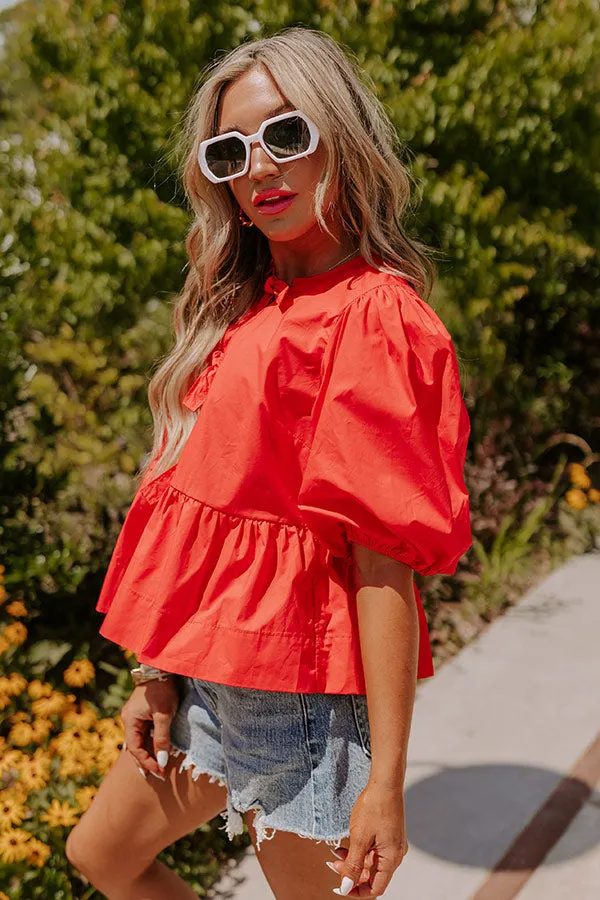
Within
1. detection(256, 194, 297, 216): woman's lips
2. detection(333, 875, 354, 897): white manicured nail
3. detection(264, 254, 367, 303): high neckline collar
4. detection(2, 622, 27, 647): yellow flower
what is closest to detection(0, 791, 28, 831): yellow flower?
detection(2, 622, 27, 647): yellow flower

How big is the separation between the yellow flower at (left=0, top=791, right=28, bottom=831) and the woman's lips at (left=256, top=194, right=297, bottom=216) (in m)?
1.52

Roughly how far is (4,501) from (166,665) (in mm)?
1901

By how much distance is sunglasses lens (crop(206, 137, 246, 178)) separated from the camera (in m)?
1.36

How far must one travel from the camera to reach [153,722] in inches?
62.5

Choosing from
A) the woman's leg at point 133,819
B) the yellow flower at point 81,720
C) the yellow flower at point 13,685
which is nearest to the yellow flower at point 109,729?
the yellow flower at point 81,720

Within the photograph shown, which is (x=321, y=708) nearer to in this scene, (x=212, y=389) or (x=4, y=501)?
(x=212, y=389)

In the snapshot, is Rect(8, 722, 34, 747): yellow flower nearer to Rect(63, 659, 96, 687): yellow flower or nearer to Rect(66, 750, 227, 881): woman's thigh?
Rect(63, 659, 96, 687): yellow flower

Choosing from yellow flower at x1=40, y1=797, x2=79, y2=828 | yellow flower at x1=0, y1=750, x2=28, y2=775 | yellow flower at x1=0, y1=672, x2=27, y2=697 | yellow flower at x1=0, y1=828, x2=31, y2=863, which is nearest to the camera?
yellow flower at x1=0, y1=828, x2=31, y2=863

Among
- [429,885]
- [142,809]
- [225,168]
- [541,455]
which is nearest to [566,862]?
[429,885]

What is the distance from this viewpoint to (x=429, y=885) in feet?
7.50

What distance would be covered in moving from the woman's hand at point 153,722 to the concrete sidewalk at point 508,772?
3.20ft

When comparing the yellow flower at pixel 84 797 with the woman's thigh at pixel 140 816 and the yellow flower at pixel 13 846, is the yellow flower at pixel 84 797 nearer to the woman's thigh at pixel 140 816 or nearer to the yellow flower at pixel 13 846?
the yellow flower at pixel 13 846

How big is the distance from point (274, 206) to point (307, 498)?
47 cm

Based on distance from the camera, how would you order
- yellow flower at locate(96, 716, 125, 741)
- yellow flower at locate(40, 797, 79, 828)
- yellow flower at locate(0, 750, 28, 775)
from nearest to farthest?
yellow flower at locate(40, 797, 79, 828), yellow flower at locate(0, 750, 28, 775), yellow flower at locate(96, 716, 125, 741)
